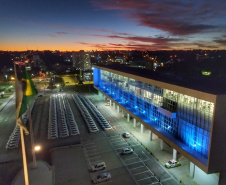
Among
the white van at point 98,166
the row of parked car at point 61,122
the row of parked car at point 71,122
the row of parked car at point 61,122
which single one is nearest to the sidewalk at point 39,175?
the white van at point 98,166

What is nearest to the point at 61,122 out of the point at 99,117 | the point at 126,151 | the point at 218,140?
the point at 99,117

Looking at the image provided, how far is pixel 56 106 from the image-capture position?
6159 centimetres

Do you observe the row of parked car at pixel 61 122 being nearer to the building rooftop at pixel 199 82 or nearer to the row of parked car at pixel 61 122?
the row of parked car at pixel 61 122

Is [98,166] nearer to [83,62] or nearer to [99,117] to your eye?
[99,117]

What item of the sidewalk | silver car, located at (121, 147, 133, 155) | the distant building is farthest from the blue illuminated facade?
the distant building

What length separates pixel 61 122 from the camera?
1843 inches

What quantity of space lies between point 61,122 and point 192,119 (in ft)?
110

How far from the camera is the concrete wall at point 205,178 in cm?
2268

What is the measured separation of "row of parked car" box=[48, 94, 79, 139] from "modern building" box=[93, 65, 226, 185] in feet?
53.9

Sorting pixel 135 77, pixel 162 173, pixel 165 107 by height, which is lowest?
pixel 162 173

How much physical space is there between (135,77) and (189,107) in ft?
54.4

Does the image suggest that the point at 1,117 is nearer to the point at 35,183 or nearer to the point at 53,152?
the point at 53,152

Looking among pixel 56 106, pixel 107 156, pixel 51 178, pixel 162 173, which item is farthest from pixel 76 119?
pixel 162 173

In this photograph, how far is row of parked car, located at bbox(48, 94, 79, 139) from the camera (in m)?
40.3
